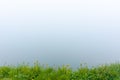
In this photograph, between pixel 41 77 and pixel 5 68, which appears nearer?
pixel 41 77

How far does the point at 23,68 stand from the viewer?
7875mm

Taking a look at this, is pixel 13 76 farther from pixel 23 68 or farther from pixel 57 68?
pixel 57 68

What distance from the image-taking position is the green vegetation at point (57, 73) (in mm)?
7438

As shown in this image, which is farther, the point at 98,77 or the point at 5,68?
the point at 5,68

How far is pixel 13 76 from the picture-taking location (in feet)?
24.6

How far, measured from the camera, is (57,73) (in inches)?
300

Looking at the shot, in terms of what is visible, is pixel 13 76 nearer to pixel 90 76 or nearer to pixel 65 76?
pixel 65 76

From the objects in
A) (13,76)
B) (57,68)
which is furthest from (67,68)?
(13,76)

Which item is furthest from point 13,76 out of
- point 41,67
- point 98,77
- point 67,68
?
point 98,77

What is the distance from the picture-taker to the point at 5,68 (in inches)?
314

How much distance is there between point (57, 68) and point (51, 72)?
34 centimetres

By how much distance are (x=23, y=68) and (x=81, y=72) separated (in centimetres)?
143

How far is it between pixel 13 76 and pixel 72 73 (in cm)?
139

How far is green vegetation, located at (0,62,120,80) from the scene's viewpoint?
293 inches
